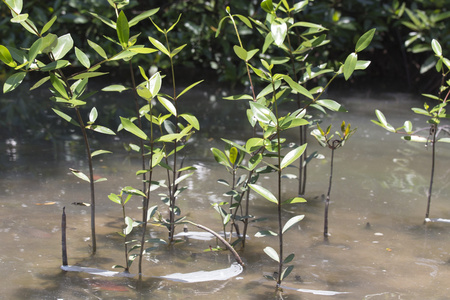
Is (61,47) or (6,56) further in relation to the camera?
(61,47)

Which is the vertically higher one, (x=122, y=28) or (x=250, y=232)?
(x=122, y=28)

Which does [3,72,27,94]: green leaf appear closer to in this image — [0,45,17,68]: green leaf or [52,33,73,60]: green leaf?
[0,45,17,68]: green leaf

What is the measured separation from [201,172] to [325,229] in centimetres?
116

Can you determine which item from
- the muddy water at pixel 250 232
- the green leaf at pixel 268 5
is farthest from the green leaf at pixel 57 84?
the green leaf at pixel 268 5

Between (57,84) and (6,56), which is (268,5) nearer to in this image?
(57,84)

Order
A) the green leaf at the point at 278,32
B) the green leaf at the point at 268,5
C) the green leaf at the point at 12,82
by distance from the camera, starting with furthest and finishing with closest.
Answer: the green leaf at the point at 268,5, the green leaf at the point at 278,32, the green leaf at the point at 12,82

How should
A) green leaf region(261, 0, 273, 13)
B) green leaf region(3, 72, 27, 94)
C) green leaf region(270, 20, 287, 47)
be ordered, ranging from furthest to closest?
green leaf region(261, 0, 273, 13) → green leaf region(270, 20, 287, 47) → green leaf region(3, 72, 27, 94)

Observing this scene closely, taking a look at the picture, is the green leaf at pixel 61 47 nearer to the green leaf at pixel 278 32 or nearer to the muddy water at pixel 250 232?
the green leaf at pixel 278 32

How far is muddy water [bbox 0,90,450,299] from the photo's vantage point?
2240 millimetres

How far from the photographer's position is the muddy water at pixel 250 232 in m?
2.24

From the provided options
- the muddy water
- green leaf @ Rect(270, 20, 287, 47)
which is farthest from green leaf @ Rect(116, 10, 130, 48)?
the muddy water

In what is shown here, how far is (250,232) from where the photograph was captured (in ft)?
9.38

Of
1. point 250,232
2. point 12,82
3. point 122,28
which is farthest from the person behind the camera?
point 250,232

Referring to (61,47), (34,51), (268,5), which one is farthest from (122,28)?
(268,5)
